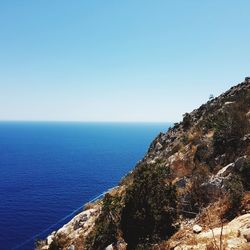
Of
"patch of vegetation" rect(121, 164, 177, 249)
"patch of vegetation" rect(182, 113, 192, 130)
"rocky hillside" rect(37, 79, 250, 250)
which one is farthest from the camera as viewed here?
"patch of vegetation" rect(182, 113, 192, 130)

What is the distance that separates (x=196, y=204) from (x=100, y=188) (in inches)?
3811

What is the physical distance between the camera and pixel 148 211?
1689 centimetres

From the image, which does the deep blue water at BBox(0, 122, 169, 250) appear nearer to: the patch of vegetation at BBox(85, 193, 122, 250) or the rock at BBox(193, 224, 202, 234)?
the patch of vegetation at BBox(85, 193, 122, 250)

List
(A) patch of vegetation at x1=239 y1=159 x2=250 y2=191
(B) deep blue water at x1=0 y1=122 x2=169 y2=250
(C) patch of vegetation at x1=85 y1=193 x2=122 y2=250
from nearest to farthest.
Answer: (A) patch of vegetation at x1=239 y1=159 x2=250 y2=191 → (C) patch of vegetation at x1=85 y1=193 x2=122 y2=250 → (B) deep blue water at x1=0 y1=122 x2=169 y2=250

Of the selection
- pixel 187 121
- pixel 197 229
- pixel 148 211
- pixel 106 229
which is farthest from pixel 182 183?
pixel 187 121

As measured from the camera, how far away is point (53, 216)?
81250 millimetres

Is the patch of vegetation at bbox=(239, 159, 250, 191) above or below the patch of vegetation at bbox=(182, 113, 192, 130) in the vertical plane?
below

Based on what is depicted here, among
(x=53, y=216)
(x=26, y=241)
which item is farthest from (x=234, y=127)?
(x=53, y=216)

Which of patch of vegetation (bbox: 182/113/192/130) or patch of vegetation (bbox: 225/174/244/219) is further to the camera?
patch of vegetation (bbox: 182/113/192/130)

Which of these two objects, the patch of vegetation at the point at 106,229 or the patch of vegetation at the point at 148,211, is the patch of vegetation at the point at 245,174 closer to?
the patch of vegetation at the point at 148,211

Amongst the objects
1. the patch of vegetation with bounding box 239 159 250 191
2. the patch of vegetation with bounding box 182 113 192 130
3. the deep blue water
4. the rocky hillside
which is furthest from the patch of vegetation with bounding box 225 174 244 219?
the deep blue water

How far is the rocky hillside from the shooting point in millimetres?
12883

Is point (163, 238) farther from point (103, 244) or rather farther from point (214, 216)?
point (103, 244)

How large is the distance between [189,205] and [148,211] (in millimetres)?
2273
